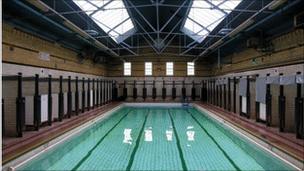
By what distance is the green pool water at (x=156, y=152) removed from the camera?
5195 mm

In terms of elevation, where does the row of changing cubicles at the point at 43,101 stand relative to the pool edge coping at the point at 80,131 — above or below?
above

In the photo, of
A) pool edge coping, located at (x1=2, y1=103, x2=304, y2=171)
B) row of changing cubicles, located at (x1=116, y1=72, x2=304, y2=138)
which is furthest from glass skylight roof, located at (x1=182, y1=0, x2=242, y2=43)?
pool edge coping, located at (x1=2, y1=103, x2=304, y2=171)

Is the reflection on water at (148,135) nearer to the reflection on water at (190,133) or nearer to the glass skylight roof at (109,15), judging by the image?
the reflection on water at (190,133)

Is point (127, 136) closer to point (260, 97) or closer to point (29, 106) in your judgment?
point (29, 106)

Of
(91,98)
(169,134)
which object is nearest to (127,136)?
(169,134)

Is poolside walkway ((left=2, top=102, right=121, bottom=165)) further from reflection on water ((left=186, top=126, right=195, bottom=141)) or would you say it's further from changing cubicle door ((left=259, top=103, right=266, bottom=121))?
changing cubicle door ((left=259, top=103, right=266, bottom=121))

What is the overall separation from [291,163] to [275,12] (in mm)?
4230

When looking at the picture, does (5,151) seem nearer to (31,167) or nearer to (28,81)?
(31,167)

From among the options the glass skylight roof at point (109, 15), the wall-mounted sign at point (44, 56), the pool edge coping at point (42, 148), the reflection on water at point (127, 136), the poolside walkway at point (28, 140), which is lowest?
the reflection on water at point (127, 136)

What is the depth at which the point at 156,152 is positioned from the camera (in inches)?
245

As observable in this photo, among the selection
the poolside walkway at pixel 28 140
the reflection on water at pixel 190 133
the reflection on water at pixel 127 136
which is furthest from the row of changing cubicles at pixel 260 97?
the poolside walkway at pixel 28 140

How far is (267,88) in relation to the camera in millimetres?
7801

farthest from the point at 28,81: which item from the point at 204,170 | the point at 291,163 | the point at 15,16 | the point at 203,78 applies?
the point at 203,78

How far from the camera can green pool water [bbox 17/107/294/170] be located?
5195mm
